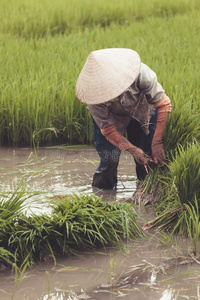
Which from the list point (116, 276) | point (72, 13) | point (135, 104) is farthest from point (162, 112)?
point (72, 13)

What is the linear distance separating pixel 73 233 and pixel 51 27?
6125mm

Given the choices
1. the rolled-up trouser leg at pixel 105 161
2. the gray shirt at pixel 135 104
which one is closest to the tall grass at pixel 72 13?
the rolled-up trouser leg at pixel 105 161

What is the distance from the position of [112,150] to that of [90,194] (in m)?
0.32

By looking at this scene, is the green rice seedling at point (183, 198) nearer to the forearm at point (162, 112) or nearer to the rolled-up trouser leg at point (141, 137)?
the forearm at point (162, 112)

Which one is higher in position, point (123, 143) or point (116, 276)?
point (123, 143)

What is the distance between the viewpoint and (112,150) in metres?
3.69

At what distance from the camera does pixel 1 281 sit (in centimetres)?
246

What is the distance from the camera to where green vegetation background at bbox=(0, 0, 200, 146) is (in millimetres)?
→ 4750

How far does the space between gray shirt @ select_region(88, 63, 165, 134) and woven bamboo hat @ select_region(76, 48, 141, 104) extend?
0.25 metres

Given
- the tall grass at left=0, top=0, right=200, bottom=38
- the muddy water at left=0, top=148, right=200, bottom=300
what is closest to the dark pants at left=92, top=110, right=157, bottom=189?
the muddy water at left=0, top=148, right=200, bottom=300

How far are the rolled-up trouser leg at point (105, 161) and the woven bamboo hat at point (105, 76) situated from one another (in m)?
0.66

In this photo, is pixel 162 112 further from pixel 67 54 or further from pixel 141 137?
pixel 67 54

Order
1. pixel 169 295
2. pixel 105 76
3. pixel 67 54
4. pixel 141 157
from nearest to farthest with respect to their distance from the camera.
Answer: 1. pixel 169 295
2. pixel 105 76
3. pixel 141 157
4. pixel 67 54

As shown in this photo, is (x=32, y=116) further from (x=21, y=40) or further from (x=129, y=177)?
(x=21, y=40)
